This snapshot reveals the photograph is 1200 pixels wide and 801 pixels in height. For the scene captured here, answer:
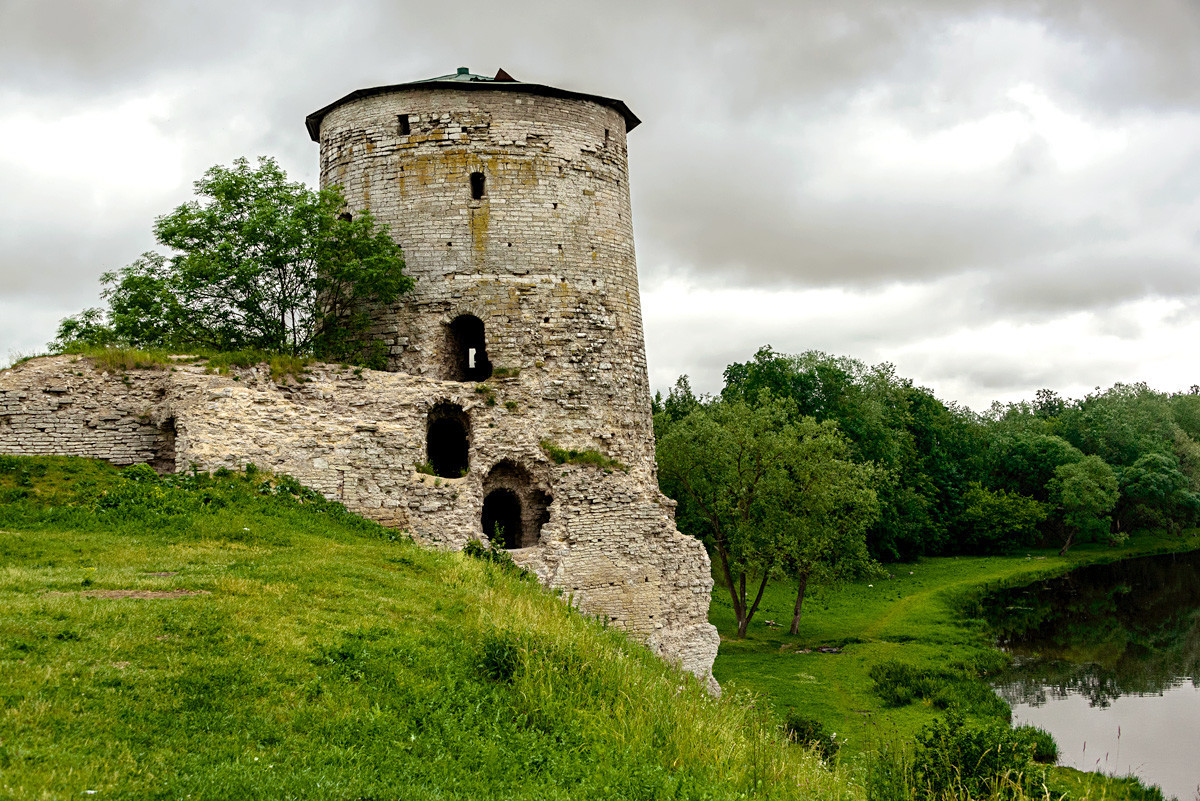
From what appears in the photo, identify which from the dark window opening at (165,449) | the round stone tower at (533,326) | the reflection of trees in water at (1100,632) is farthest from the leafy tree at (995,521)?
the dark window opening at (165,449)

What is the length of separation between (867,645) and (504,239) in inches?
634

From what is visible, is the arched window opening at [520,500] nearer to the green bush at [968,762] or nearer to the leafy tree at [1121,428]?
the green bush at [968,762]

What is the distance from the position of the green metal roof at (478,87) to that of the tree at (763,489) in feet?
35.7

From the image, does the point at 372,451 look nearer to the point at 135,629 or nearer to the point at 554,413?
the point at 554,413

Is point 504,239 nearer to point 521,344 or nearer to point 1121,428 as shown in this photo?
point 521,344

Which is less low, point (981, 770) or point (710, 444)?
point (710, 444)

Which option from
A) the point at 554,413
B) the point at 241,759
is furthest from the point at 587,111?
the point at 241,759

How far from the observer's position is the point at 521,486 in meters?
16.7

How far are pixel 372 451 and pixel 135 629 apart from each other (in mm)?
7463

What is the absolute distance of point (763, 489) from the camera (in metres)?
26.3

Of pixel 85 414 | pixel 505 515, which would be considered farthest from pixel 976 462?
pixel 85 414

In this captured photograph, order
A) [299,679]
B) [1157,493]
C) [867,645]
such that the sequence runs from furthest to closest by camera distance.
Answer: [1157,493] < [867,645] < [299,679]

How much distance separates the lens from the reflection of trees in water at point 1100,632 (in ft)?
76.0

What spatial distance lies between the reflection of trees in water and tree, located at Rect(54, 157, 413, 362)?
1737 centimetres
